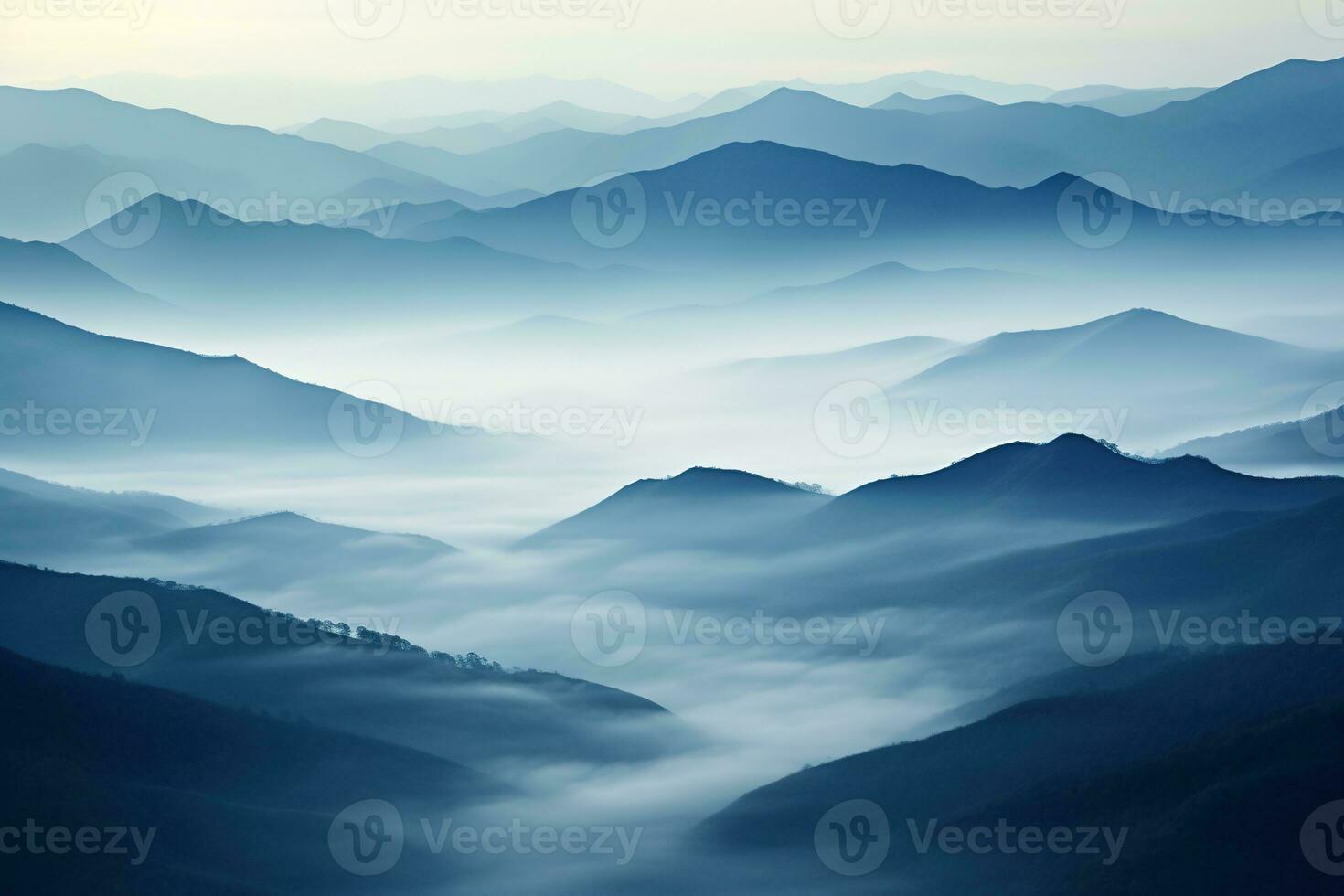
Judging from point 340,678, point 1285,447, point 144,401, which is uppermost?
point 144,401

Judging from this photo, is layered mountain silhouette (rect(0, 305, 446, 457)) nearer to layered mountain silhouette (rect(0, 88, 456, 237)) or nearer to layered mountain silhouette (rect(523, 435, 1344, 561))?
layered mountain silhouette (rect(0, 88, 456, 237))

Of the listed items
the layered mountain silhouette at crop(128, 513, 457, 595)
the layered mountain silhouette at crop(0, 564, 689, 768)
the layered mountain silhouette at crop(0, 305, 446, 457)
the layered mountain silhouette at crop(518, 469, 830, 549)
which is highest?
the layered mountain silhouette at crop(0, 305, 446, 457)

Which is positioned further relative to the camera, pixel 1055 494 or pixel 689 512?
pixel 689 512

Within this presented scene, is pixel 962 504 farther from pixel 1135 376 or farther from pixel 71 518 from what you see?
pixel 1135 376

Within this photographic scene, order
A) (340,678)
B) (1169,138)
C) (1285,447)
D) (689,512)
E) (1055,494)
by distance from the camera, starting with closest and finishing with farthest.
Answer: (340,678), (1055,494), (1285,447), (689,512), (1169,138)

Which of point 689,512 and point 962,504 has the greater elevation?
point 689,512

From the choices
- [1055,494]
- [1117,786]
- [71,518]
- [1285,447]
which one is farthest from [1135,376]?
[1117,786]

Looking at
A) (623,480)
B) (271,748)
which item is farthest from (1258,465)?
(271,748)

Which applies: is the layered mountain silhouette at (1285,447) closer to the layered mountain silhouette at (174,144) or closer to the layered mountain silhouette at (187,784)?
the layered mountain silhouette at (187,784)

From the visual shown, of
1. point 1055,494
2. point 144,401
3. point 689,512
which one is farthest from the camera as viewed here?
point 144,401

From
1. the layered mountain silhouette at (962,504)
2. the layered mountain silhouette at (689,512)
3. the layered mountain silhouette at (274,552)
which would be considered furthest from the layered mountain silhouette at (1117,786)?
the layered mountain silhouette at (274,552)

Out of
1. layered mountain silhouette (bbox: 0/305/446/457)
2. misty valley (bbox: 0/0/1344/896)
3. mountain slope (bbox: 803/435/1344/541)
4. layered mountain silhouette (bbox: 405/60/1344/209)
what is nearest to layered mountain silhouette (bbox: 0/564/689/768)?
misty valley (bbox: 0/0/1344/896)
